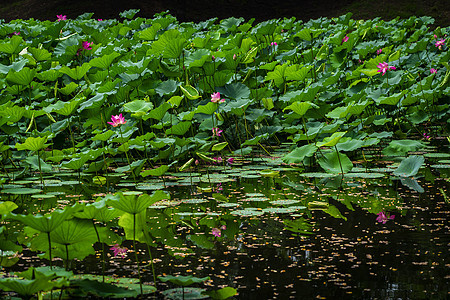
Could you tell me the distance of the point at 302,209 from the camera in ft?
7.23

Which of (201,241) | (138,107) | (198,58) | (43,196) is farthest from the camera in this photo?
(198,58)

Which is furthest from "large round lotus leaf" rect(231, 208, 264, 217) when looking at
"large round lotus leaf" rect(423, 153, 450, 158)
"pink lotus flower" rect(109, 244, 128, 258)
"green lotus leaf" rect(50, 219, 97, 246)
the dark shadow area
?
the dark shadow area

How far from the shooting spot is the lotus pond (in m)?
1.40

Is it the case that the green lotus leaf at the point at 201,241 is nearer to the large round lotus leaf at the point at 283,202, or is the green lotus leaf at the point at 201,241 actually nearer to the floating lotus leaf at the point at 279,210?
the floating lotus leaf at the point at 279,210

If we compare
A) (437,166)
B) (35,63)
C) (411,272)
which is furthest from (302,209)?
(35,63)

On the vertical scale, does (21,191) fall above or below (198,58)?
below

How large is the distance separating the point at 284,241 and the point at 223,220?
1.14ft

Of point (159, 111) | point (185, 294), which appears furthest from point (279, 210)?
point (159, 111)

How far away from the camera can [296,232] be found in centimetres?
189

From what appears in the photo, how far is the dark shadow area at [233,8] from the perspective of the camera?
11016 millimetres

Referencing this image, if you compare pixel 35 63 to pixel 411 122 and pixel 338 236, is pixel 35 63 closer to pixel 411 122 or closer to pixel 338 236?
pixel 411 122

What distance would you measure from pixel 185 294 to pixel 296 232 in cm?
62

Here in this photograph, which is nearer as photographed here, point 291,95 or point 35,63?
point 291,95

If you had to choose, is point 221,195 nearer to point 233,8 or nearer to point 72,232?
point 72,232
